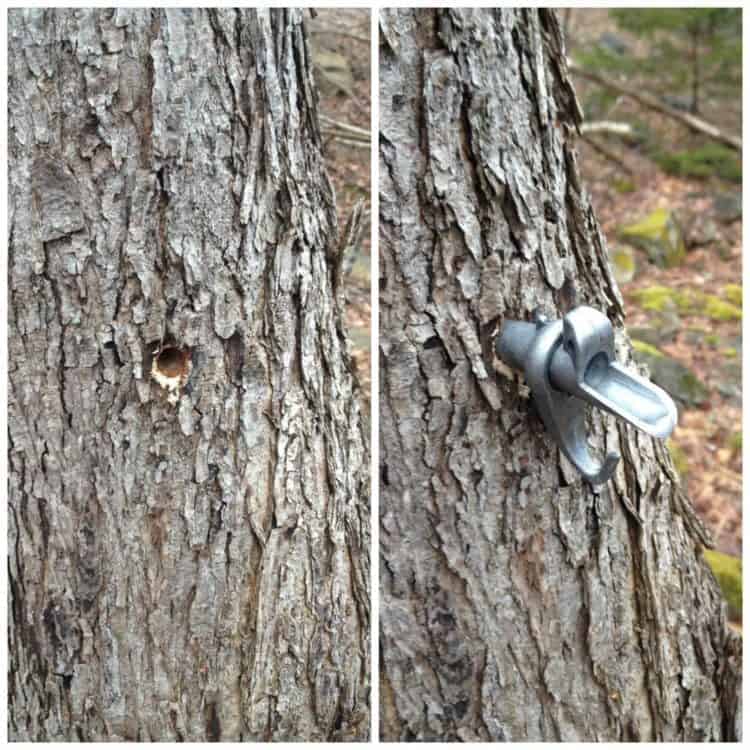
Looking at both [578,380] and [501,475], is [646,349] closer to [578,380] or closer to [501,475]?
[501,475]

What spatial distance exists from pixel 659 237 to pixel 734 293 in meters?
0.49

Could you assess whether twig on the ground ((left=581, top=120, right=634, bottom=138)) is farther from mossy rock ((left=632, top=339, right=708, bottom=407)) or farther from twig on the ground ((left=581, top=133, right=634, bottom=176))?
mossy rock ((left=632, top=339, right=708, bottom=407))

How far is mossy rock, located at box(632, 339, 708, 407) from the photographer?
8.68 ft

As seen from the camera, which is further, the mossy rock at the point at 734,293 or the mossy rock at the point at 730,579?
the mossy rock at the point at 734,293

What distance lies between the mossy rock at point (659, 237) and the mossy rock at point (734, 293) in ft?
1.05

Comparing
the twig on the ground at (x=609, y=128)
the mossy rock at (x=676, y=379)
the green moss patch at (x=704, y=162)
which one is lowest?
the mossy rock at (x=676, y=379)

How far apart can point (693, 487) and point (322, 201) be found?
1809 millimetres

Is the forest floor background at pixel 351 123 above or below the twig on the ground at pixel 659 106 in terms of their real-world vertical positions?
below

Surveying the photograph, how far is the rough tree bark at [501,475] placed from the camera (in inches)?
34.7

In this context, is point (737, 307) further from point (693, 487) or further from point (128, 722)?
point (128, 722)

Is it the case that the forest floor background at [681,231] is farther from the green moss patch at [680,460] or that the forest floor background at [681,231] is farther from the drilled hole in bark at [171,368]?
the drilled hole in bark at [171,368]

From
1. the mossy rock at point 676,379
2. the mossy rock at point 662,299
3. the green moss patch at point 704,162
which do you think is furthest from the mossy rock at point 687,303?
the green moss patch at point 704,162

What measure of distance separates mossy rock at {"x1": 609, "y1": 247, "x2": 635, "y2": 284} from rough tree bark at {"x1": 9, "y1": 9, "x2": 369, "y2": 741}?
8.27 ft

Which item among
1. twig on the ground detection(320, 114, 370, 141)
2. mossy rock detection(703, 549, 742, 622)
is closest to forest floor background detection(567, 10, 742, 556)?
mossy rock detection(703, 549, 742, 622)
